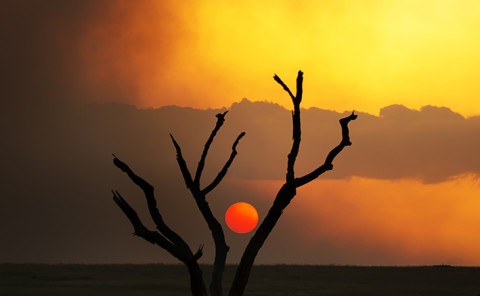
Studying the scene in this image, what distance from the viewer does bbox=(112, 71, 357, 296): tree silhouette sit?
34.4ft

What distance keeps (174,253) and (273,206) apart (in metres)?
1.20

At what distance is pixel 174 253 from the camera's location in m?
10.7

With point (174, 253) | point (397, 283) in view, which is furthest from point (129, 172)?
point (397, 283)

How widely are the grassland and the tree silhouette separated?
24.0 m

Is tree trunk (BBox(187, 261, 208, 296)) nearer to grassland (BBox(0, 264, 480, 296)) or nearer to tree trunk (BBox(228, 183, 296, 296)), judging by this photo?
tree trunk (BBox(228, 183, 296, 296))

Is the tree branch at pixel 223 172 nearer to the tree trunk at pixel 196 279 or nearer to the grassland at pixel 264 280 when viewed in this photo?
the tree trunk at pixel 196 279

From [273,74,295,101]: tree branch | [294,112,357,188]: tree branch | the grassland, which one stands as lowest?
the grassland

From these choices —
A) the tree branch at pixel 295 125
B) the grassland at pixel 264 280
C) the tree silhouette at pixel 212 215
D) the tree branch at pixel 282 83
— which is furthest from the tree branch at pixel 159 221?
the grassland at pixel 264 280

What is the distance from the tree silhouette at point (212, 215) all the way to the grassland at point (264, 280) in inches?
943

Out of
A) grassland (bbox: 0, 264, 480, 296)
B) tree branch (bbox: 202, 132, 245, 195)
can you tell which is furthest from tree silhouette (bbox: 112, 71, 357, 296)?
grassland (bbox: 0, 264, 480, 296)

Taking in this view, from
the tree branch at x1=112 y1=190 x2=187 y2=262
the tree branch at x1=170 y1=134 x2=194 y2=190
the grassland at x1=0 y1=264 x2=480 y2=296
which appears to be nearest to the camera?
the tree branch at x1=112 y1=190 x2=187 y2=262

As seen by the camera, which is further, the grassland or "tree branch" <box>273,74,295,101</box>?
the grassland

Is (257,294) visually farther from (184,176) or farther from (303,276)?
(184,176)

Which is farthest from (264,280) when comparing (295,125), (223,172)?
(295,125)
